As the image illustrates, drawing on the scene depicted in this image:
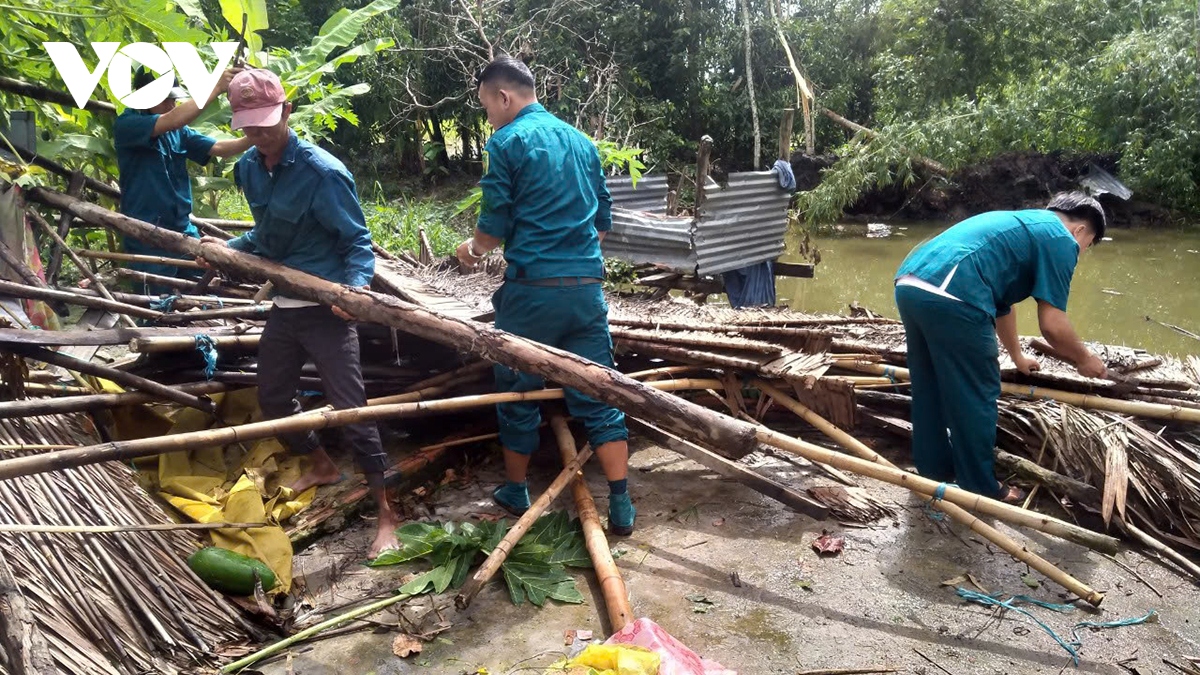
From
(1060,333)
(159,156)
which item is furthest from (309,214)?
(1060,333)

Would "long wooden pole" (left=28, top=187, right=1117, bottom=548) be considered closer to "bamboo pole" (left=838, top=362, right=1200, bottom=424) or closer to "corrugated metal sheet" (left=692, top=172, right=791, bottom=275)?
"bamboo pole" (left=838, top=362, right=1200, bottom=424)

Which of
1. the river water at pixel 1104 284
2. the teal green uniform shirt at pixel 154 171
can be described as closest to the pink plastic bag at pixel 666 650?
the teal green uniform shirt at pixel 154 171

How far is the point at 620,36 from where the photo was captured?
16.8 metres

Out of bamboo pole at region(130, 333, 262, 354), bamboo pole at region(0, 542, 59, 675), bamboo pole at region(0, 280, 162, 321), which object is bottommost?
bamboo pole at region(0, 542, 59, 675)

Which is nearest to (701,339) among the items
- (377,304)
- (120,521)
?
(377,304)

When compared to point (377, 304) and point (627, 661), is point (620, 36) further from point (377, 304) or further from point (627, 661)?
point (627, 661)

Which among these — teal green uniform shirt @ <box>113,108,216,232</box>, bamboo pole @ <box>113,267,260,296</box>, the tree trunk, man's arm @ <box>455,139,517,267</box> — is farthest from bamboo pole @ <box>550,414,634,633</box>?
the tree trunk

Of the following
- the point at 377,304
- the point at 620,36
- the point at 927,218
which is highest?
the point at 620,36

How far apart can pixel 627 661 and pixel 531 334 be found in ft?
5.08

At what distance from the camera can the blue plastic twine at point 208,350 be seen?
11.7 ft

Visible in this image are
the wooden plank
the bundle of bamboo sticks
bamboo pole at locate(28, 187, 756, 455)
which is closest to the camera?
the bundle of bamboo sticks

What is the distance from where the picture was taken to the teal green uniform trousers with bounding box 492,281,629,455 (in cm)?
342

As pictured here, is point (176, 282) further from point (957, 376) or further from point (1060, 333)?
point (1060, 333)

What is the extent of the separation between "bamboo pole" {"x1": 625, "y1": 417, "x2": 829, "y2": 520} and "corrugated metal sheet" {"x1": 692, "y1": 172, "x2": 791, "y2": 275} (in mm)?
3960
